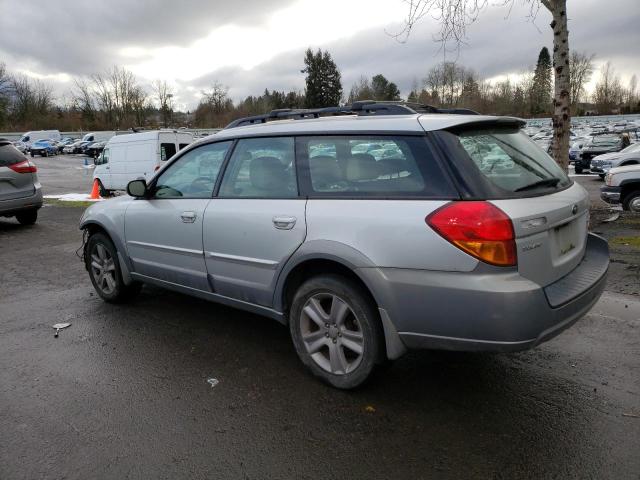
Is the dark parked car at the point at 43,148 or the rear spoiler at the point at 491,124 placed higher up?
the dark parked car at the point at 43,148

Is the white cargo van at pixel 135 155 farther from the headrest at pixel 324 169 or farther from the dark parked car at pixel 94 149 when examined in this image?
the dark parked car at pixel 94 149

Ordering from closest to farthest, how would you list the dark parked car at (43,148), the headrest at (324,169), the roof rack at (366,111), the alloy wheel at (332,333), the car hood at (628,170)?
1. the alloy wheel at (332,333)
2. the headrest at (324,169)
3. the roof rack at (366,111)
4. the car hood at (628,170)
5. the dark parked car at (43,148)

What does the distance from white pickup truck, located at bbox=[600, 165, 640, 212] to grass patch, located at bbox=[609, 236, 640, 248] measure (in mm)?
3276

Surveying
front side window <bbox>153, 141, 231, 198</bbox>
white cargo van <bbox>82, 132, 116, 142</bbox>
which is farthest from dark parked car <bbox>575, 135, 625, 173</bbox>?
white cargo van <bbox>82, 132, 116, 142</bbox>

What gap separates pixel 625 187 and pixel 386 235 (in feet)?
31.3

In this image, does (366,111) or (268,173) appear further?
(268,173)

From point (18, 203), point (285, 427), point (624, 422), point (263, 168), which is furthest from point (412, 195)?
point (18, 203)

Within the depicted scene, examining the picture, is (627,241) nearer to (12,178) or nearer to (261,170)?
(261,170)

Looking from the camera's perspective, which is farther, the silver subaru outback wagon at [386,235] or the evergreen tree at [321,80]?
the evergreen tree at [321,80]

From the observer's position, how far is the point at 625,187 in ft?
33.8

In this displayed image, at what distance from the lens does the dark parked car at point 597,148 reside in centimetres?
2400

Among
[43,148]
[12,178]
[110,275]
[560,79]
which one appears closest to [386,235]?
[110,275]

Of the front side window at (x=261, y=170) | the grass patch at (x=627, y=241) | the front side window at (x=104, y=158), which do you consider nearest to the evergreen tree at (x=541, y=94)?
the front side window at (x=104, y=158)

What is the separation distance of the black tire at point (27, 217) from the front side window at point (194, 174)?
7317mm
